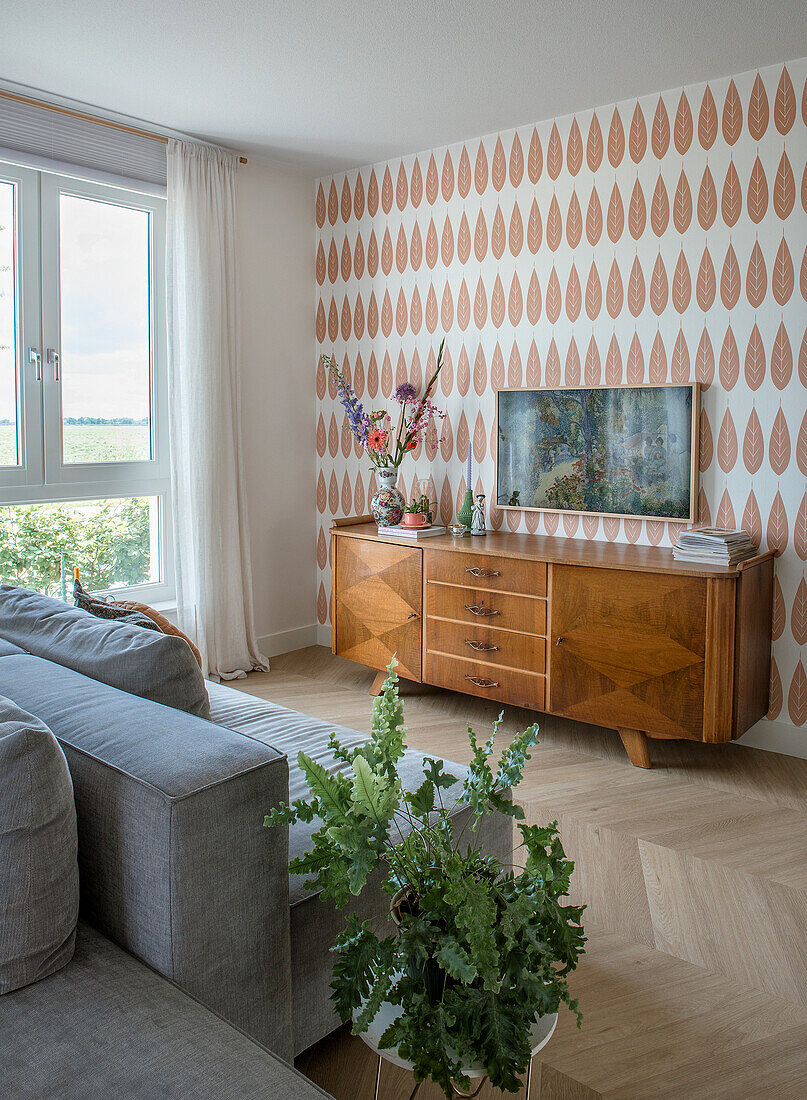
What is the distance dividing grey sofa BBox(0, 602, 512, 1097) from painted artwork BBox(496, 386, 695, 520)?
101 inches

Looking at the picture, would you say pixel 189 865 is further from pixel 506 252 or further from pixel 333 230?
pixel 333 230

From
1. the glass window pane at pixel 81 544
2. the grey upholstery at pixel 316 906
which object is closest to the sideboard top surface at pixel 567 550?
the glass window pane at pixel 81 544

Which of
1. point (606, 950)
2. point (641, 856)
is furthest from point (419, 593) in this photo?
point (606, 950)

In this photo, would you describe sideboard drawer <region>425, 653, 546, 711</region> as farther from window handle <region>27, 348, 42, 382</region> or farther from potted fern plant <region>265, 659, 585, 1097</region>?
potted fern plant <region>265, 659, 585, 1097</region>

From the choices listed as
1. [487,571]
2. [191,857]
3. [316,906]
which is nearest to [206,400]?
[487,571]

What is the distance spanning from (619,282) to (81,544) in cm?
272

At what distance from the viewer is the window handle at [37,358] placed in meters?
3.70

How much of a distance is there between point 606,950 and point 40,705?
1469mm

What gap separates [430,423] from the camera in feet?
14.4

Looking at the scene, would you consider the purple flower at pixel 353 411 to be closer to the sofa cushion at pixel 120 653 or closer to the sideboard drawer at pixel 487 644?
the sideboard drawer at pixel 487 644

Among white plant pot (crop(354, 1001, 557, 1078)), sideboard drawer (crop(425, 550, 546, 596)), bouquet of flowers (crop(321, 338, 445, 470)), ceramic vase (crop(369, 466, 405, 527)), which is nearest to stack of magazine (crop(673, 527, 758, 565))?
sideboard drawer (crop(425, 550, 546, 596))

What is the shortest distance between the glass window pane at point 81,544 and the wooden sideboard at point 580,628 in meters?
1.11

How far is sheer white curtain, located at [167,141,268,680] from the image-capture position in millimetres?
4117

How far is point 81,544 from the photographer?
403 cm
